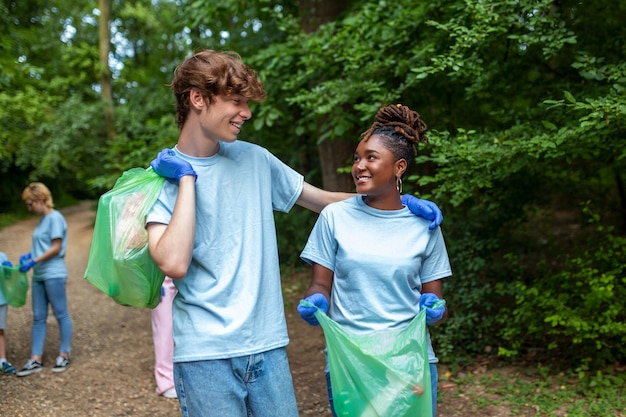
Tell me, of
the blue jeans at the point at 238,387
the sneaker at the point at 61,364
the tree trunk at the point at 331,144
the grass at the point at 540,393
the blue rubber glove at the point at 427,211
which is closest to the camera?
the blue jeans at the point at 238,387

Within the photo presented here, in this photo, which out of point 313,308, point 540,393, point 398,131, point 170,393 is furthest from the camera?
point 170,393

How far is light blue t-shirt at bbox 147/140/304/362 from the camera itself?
6.84ft

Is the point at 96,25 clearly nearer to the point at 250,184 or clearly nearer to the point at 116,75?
the point at 116,75

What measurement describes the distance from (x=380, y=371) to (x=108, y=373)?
4.42 meters

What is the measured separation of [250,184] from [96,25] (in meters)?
17.4

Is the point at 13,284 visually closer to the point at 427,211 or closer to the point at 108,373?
the point at 108,373

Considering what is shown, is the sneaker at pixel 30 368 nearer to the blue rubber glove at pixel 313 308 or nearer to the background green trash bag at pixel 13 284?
the background green trash bag at pixel 13 284

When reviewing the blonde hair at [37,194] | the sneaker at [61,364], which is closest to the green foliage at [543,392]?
the sneaker at [61,364]

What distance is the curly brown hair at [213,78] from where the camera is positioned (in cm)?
214

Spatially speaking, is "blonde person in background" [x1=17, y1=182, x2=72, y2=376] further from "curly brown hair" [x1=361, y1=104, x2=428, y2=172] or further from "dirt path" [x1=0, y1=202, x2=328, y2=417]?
"curly brown hair" [x1=361, y1=104, x2=428, y2=172]

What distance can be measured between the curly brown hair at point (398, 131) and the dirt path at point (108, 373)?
253cm

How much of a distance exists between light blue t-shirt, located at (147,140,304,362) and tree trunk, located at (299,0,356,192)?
4.30 m

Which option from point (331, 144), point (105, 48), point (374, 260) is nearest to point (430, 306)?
point (374, 260)

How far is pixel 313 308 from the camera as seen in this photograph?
2236 mm
